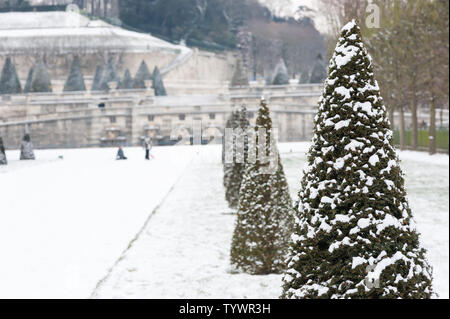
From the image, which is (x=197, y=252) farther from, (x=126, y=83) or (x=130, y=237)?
(x=126, y=83)

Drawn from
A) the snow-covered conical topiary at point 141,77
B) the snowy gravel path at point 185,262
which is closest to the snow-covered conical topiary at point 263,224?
the snowy gravel path at point 185,262

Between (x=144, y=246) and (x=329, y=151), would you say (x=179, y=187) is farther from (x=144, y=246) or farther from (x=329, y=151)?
(x=329, y=151)

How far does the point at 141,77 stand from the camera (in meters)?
52.2

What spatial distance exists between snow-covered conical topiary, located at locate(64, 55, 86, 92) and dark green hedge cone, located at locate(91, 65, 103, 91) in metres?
1.77

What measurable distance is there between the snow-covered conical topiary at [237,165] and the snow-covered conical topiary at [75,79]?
106 feet

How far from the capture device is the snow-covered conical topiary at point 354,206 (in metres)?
3.98

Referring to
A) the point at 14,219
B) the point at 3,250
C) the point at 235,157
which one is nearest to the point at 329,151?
the point at 3,250

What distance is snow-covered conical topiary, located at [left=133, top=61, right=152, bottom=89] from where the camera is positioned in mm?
51109

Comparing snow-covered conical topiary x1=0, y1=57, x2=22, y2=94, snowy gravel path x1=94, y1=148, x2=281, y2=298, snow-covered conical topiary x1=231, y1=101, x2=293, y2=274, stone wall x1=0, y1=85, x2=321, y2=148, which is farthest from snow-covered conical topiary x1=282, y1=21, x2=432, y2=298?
stone wall x1=0, y1=85, x2=321, y2=148

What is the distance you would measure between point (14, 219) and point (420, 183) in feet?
50.5

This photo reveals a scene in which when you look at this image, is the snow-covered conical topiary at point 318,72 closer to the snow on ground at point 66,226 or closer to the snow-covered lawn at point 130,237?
the snow-covered lawn at point 130,237

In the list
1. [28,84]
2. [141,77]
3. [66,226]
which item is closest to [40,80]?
[28,84]

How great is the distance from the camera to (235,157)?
548 inches

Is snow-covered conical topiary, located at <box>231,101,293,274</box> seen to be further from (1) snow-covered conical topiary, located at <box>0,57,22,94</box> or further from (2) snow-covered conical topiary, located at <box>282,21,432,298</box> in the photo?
(1) snow-covered conical topiary, located at <box>0,57,22,94</box>
